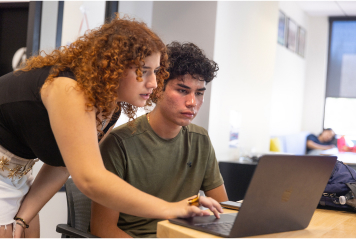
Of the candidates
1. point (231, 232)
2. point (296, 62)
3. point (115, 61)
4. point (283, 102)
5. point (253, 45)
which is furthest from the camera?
point (296, 62)

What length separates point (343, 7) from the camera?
24.4 ft

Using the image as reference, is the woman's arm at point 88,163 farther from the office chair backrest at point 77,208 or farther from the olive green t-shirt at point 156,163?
the office chair backrest at point 77,208

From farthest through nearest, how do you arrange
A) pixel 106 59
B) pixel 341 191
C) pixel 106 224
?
1. pixel 341 191
2. pixel 106 224
3. pixel 106 59

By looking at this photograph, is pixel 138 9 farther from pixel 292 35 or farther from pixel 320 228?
pixel 292 35

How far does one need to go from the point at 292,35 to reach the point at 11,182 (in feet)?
23.0

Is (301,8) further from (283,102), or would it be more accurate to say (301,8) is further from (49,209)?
(49,209)

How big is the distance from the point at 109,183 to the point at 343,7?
7.84 meters

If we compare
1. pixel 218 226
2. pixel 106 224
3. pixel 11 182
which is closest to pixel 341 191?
pixel 218 226

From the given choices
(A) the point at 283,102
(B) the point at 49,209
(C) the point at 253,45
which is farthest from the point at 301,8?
(B) the point at 49,209

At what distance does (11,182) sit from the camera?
1.08 metres

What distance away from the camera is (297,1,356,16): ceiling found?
7.26 metres

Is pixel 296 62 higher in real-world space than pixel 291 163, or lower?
higher

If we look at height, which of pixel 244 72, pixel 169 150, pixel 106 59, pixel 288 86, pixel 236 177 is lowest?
pixel 236 177

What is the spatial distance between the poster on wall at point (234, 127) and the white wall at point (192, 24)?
576mm
